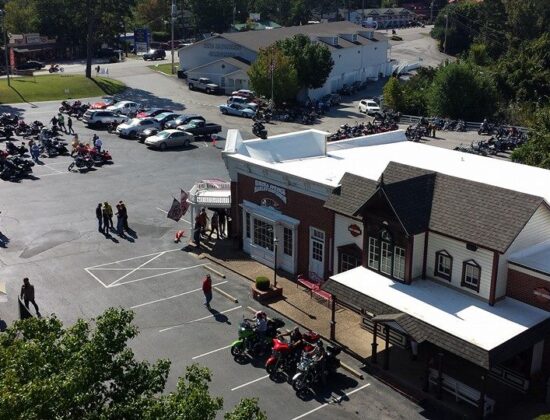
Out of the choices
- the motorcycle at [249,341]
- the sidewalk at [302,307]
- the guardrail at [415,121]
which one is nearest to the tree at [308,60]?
the guardrail at [415,121]

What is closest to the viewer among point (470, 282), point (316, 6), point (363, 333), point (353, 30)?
point (470, 282)

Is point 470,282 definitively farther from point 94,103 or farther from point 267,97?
point 94,103

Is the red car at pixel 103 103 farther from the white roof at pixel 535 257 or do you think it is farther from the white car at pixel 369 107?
the white roof at pixel 535 257

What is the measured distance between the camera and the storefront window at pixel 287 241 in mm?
31498

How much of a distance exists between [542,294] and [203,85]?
64662mm

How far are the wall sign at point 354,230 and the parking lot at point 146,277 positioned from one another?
468 centimetres

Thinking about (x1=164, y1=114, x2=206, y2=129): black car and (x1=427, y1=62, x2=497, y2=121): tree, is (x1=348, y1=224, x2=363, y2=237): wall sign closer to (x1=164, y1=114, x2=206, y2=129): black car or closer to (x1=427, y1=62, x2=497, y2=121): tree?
(x1=164, y1=114, x2=206, y2=129): black car

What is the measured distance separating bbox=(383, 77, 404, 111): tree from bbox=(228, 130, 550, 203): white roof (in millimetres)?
33329

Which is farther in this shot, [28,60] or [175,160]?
[28,60]

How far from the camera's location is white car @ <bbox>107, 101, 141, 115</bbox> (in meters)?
66.6

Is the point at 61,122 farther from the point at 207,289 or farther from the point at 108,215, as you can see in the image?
the point at 207,289

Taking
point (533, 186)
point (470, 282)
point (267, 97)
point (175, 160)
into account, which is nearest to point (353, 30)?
point (267, 97)

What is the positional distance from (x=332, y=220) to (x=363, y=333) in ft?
16.3

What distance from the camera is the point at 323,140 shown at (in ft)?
119
